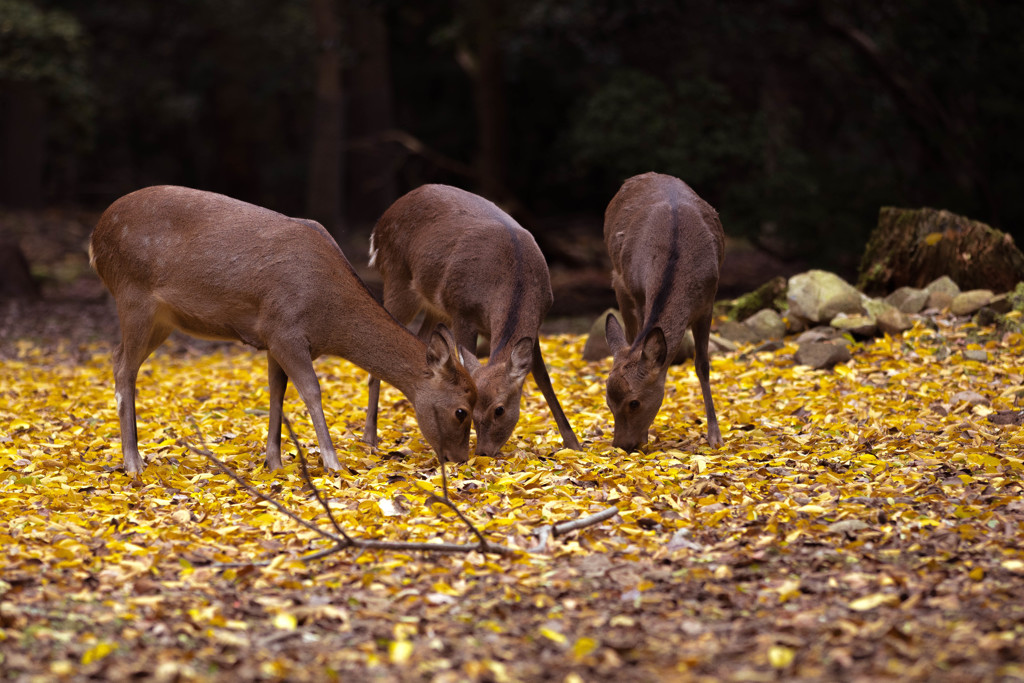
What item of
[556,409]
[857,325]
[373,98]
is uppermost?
[373,98]

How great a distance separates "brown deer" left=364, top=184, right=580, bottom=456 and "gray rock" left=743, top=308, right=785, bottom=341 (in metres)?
3.82

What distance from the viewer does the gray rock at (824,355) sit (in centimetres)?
919

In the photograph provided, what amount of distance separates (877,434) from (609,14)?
32.9 ft

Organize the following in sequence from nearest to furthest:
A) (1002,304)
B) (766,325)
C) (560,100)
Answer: (1002,304) < (766,325) < (560,100)

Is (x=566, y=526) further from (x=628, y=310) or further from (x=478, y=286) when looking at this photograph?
(x=628, y=310)

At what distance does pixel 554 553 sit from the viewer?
5.09 meters

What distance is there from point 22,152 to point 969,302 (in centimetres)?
2211

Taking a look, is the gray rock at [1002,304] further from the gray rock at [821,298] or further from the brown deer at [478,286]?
the brown deer at [478,286]

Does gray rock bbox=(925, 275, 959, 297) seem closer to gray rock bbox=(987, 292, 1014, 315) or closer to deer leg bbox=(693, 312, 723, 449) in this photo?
gray rock bbox=(987, 292, 1014, 315)

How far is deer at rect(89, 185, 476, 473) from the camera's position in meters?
6.53

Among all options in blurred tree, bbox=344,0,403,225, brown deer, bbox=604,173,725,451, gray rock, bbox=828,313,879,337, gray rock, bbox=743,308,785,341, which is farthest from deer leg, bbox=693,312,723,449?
blurred tree, bbox=344,0,403,225

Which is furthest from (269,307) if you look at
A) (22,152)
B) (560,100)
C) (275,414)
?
(22,152)

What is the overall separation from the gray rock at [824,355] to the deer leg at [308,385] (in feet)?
14.5

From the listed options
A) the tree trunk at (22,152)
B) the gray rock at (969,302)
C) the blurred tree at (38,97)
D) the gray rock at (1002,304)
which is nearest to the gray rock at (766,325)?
the gray rock at (969,302)
